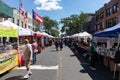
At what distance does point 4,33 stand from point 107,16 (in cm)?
4476

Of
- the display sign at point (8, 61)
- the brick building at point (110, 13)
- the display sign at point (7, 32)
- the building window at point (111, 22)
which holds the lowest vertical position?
the display sign at point (8, 61)

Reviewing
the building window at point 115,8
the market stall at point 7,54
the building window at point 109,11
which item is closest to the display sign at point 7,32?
the market stall at point 7,54

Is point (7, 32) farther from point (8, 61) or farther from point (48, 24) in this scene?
point (48, 24)

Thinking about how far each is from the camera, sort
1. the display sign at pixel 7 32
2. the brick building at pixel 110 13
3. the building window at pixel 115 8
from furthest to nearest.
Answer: the building window at pixel 115 8 < the brick building at pixel 110 13 < the display sign at pixel 7 32

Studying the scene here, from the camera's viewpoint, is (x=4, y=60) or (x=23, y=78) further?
(x=4, y=60)

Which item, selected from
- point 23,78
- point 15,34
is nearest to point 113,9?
point 15,34

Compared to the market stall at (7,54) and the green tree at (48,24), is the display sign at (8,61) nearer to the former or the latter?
the market stall at (7,54)

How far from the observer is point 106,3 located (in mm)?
55844

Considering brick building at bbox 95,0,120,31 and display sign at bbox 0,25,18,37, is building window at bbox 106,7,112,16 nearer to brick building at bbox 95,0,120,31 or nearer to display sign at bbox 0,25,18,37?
brick building at bbox 95,0,120,31

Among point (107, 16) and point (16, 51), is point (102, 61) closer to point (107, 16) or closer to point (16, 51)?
point (16, 51)

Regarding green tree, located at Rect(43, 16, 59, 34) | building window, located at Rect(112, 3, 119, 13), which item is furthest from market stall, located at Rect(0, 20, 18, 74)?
green tree, located at Rect(43, 16, 59, 34)

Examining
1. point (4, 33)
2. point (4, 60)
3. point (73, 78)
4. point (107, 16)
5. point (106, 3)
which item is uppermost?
point (106, 3)

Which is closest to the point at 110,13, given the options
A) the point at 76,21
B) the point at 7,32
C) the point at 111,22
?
the point at 111,22

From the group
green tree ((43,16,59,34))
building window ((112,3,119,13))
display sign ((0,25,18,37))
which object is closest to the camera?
display sign ((0,25,18,37))
